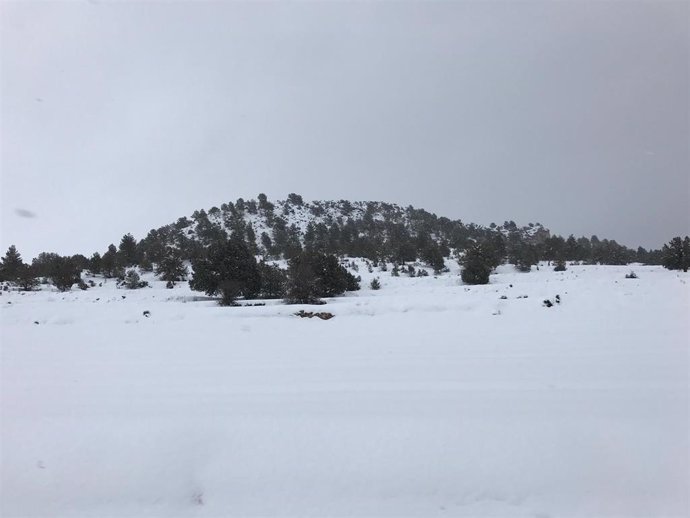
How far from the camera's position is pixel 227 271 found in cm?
2023

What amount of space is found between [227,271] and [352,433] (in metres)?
18.7

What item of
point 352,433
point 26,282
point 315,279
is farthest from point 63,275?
point 352,433

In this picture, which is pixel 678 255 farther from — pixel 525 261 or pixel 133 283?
pixel 133 283

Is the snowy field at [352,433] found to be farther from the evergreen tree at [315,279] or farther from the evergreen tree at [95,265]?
the evergreen tree at [95,265]

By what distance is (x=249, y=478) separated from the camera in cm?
244

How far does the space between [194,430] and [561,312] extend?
9.28 meters

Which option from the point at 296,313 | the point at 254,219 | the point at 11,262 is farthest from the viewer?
the point at 254,219

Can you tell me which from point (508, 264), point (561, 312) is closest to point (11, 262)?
point (561, 312)

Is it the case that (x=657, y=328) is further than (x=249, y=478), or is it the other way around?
(x=657, y=328)

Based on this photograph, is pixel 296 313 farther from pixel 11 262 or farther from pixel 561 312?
pixel 11 262

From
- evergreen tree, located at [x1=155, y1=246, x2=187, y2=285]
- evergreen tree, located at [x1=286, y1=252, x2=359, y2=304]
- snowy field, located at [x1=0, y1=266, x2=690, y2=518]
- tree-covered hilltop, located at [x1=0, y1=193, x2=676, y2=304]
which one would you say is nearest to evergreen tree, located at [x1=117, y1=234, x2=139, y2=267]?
tree-covered hilltop, located at [x1=0, y1=193, x2=676, y2=304]

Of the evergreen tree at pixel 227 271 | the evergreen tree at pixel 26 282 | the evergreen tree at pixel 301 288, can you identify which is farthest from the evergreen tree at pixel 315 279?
the evergreen tree at pixel 26 282

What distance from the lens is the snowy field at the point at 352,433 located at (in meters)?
2.31

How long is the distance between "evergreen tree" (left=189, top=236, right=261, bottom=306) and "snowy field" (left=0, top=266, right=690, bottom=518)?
14927mm
